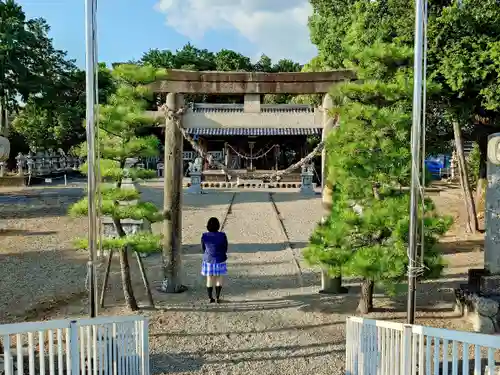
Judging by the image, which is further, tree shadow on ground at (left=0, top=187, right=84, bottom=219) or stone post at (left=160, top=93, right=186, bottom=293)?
tree shadow on ground at (left=0, top=187, right=84, bottom=219)

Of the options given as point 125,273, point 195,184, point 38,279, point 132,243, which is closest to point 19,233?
point 38,279

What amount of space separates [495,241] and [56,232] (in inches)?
421

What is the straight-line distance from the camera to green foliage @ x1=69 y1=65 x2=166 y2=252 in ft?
20.7

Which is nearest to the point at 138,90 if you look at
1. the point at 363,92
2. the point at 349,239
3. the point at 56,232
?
the point at 363,92

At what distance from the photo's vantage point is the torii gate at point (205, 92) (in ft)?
23.9

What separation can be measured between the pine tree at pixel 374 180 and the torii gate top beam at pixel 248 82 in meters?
0.88

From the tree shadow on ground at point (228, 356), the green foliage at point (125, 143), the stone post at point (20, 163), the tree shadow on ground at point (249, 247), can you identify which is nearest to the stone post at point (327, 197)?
the tree shadow on ground at point (228, 356)

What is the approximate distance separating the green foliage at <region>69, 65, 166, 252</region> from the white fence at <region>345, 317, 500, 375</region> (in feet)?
9.62

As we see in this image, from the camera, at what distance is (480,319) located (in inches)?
243

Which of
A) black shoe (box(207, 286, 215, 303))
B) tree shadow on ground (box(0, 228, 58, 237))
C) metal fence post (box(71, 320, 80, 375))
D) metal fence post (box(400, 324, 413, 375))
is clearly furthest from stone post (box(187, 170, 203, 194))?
metal fence post (box(400, 324, 413, 375))

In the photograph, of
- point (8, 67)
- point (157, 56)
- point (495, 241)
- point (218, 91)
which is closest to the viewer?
point (495, 241)

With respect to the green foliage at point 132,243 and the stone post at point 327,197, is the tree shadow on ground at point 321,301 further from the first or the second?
the green foliage at point 132,243

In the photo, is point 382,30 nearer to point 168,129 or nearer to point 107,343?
point 168,129

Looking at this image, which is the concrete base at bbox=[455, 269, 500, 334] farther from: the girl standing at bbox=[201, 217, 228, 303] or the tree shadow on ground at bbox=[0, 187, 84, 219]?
the tree shadow on ground at bbox=[0, 187, 84, 219]
